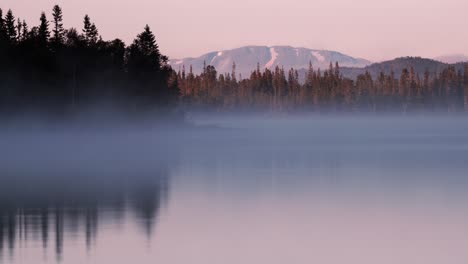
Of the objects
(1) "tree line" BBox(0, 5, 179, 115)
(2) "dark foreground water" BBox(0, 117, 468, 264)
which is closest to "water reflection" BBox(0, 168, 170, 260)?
(2) "dark foreground water" BBox(0, 117, 468, 264)

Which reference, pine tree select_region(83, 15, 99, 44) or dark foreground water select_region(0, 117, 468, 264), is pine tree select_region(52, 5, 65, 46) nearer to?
pine tree select_region(83, 15, 99, 44)

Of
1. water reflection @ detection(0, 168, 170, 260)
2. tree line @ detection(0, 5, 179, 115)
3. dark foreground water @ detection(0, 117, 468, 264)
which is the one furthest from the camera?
tree line @ detection(0, 5, 179, 115)

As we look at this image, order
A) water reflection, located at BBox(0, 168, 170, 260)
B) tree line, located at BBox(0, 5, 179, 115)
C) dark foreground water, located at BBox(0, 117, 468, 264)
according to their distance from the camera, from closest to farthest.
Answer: dark foreground water, located at BBox(0, 117, 468, 264)
water reflection, located at BBox(0, 168, 170, 260)
tree line, located at BBox(0, 5, 179, 115)

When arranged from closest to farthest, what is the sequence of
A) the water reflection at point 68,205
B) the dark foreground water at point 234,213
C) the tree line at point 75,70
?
1. the dark foreground water at point 234,213
2. the water reflection at point 68,205
3. the tree line at point 75,70

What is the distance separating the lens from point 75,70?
397ft

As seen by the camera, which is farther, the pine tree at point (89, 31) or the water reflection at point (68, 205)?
the pine tree at point (89, 31)

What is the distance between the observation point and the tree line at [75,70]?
11412 cm

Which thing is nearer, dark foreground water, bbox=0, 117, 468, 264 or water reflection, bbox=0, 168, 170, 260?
dark foreground water, bbox=0, 117, 468, 264

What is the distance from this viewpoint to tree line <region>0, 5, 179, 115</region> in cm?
11412

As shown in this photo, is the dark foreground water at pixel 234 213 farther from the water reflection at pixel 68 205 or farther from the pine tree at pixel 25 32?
the pine tree at pixel 25 32

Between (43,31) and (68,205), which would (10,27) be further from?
(68,205)

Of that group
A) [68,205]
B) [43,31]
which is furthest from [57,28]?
[68,205]

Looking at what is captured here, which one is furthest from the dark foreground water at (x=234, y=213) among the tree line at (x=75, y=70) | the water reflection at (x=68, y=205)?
the tree line at (x=75, y=70)

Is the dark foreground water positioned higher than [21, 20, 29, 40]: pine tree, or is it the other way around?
[21, 20, 29, 40]: pine tree
